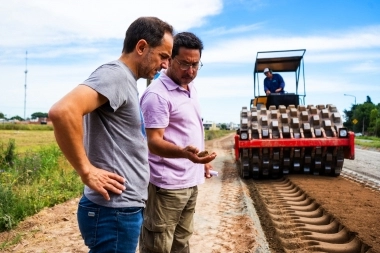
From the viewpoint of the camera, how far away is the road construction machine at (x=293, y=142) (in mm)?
8539

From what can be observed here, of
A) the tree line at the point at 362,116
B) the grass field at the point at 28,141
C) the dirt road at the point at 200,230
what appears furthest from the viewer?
the tree line at the point at 362,116

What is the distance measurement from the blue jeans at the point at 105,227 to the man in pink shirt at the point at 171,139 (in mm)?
743

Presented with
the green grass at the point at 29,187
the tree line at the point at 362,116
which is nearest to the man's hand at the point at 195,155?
the green grass at the point at 29,187

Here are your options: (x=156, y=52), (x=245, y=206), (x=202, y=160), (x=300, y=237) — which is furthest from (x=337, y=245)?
(x=156, y=52)

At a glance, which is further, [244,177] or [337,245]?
[244,177]

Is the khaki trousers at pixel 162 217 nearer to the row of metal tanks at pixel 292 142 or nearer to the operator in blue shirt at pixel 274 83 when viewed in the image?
the row of metal tanks at pixel 292 142

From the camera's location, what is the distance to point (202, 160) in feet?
8.38

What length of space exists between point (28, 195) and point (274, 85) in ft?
21.2

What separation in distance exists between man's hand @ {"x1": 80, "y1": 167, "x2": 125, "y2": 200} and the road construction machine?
6.78 meters

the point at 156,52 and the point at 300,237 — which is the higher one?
the point at 156,52

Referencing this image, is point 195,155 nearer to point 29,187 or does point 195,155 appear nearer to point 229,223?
point 229,223

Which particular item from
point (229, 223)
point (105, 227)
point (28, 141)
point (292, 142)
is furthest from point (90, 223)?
point (28, 141)

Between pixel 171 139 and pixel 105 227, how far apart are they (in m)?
1.01

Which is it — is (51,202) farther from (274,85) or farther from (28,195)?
(274,85)
